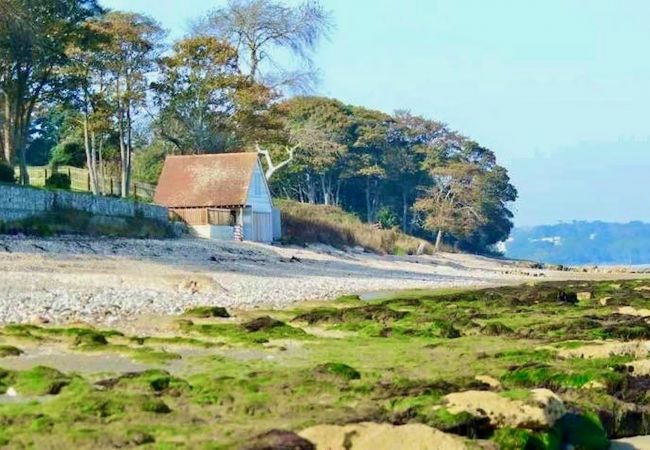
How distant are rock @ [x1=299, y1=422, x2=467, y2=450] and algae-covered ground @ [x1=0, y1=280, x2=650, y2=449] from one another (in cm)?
9

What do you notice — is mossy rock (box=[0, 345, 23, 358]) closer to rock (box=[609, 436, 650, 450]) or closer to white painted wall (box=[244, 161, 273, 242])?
rock (box=[609, 436, 650, 450])

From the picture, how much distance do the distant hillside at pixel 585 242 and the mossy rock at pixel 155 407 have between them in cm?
15151

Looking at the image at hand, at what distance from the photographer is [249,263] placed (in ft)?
117

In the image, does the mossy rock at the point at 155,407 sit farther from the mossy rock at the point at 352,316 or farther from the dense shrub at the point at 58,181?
the dense shrub at the point at 58,181

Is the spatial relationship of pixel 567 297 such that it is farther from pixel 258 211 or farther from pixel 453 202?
pixel 453 202

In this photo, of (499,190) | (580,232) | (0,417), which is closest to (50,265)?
(0,417)

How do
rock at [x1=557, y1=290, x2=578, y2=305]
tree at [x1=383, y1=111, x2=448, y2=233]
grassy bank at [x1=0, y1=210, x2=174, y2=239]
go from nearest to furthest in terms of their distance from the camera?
rock at [x1=557, y1=290, x2=578, y2=305] < grassy bank at [x1=0, y1=210, x2=174, y2=239] < tree at [x1=383, y1=111, x2=448, y2=233]

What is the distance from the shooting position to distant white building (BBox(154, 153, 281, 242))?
4603 centimetres

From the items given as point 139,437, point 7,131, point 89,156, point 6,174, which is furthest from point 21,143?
point 139,437

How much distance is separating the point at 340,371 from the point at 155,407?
Result: 9.55ft

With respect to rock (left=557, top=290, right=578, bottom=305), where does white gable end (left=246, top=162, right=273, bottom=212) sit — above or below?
above

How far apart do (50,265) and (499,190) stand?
196 ft

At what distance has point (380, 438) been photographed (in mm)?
8289

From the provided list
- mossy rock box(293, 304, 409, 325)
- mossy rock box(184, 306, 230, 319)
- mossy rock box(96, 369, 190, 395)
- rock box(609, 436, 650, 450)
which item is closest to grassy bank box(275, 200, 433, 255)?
mossy rock box(293, 304, 409, 325)
